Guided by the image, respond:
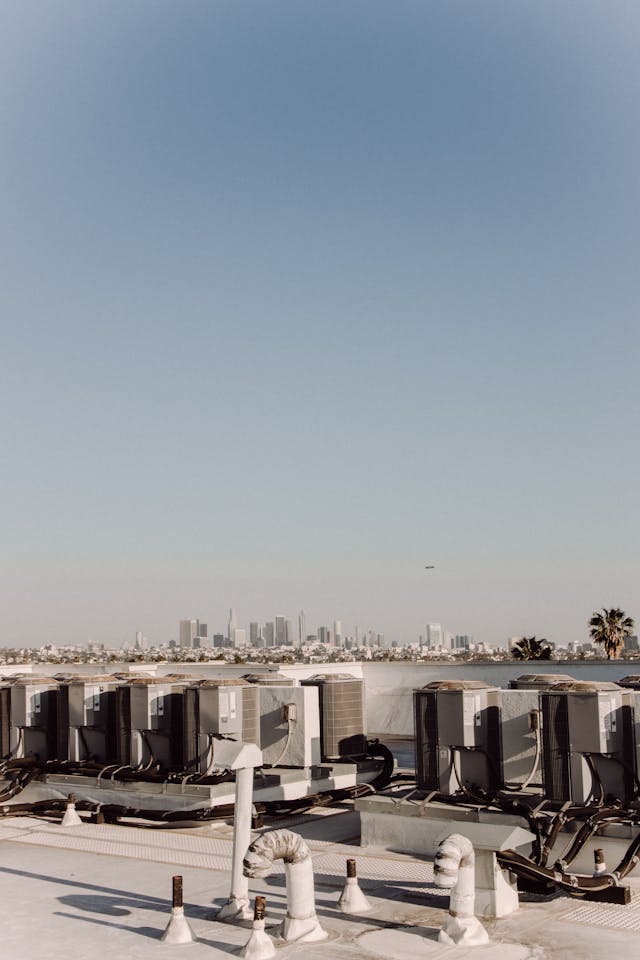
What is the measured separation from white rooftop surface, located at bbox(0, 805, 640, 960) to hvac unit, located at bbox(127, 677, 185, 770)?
12.8 ft

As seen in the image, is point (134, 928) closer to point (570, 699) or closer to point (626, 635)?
point (570, 699)

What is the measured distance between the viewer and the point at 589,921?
11.6 metres

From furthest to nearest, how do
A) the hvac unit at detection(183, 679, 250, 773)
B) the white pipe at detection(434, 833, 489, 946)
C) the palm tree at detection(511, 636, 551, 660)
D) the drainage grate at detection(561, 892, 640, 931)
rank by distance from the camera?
the palm tree at detection(511, 636, 551, 660)
the hvac unit at detection(183, 679, 250, 773)
the drainage grate at detection(561, 892, 640, 931)
the white pipe at detection(434, 833, 489, 946)

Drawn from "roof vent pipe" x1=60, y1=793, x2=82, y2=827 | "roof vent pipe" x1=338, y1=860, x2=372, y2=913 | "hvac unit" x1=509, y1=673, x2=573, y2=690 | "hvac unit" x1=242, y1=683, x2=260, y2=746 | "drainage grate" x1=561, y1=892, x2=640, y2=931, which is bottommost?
"roof vent pipe" x1=60, y1=793, x2=82, y2=827

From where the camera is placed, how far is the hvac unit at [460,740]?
1722cm

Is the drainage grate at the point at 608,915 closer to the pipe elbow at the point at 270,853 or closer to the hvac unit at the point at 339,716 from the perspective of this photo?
the pipe elbow at the point at 270,853

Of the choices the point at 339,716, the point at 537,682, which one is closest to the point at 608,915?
the point at 537,682

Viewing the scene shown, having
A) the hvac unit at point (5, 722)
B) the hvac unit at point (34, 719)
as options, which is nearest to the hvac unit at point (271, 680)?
the hvac unit at point (34, 719)

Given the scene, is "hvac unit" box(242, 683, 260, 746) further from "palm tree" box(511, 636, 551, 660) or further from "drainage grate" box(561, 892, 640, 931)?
"palm tree" box(511, 636, 551, 660)

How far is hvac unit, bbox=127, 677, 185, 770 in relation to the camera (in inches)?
838

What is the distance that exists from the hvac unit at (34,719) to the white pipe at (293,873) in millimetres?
14297

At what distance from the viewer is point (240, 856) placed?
11.9 metres

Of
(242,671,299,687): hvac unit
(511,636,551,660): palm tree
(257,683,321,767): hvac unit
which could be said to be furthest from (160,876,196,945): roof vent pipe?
(511,636,551,660): palm tree

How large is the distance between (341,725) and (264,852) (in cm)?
1310
